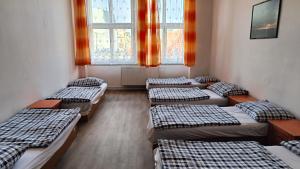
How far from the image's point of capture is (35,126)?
87.4 inches

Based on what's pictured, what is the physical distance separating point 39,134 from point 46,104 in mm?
1056

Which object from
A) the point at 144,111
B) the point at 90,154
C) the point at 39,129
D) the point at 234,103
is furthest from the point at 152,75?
the point at 39,129

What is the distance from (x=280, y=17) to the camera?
262cm

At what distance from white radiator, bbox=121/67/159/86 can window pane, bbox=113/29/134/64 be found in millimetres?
275

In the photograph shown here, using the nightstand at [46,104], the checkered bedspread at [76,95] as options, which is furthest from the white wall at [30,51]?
the checkered bedspread at [76,95]

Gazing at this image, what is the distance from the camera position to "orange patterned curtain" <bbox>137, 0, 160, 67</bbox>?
4.97 meters

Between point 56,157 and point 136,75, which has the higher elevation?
point 136,75

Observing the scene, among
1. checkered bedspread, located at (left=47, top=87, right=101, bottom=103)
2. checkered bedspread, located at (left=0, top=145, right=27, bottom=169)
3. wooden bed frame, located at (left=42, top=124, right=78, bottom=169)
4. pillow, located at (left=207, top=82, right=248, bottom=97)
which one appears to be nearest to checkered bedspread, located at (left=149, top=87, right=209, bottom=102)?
pillow, located at (left=207, top=82, right=248, bottom=97)

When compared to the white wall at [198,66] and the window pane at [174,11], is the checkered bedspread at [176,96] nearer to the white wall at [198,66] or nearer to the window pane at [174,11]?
the white wall at [198,66]

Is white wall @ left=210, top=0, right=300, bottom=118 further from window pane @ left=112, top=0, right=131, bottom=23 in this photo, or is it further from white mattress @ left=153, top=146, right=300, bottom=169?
window pane @ left=112, top=0, right=131, bottom=23

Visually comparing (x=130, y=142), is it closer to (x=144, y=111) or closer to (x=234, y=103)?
(x=144, y=111)

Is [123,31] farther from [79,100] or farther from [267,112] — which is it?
[267,112]

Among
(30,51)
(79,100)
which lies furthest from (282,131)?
(30,51)

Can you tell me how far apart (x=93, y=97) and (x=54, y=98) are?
0.61 meters
